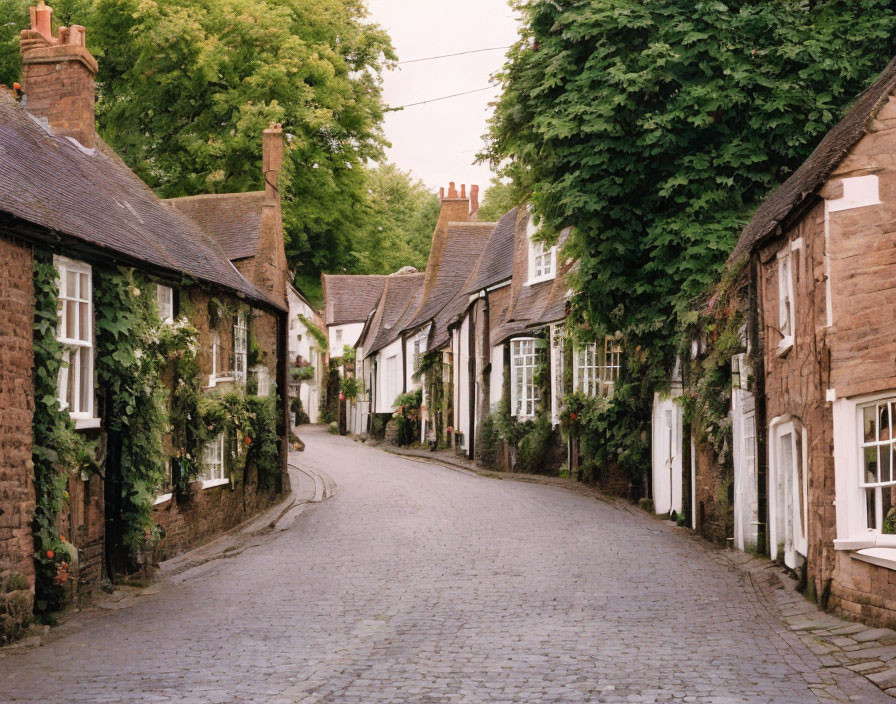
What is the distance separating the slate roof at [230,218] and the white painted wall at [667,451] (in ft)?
33.4

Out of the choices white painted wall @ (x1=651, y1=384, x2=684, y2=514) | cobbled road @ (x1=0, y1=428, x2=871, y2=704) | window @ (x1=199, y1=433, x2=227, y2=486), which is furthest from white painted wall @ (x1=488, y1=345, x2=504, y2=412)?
window @ (x1=199, y1=433, x2=227, y2=486)

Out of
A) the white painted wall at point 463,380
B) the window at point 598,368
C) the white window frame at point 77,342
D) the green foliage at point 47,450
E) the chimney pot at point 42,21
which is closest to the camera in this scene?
the green foliage at point 47,450

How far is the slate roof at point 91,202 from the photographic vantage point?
41.1 feet

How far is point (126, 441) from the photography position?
46.9 feet

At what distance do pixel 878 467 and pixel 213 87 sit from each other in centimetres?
2735

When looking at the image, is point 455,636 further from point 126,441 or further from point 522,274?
point 522,274

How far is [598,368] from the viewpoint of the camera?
88.2ft

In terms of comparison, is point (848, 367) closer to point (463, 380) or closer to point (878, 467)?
point (878, 467)

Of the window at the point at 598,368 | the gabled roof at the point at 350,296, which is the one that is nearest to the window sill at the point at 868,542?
the window at the point at 598,368

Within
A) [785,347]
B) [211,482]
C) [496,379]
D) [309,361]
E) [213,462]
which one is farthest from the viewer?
[309,361]

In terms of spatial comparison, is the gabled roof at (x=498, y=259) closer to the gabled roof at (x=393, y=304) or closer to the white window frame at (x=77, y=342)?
the gabled roof at (x=393, y=304)

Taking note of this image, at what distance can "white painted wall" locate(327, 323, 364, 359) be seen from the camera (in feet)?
212

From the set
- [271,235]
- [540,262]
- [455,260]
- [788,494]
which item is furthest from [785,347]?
[455,260]

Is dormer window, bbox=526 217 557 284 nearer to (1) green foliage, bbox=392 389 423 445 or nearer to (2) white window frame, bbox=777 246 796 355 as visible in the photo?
(1) green foliage, bbox=392 389 423 445
